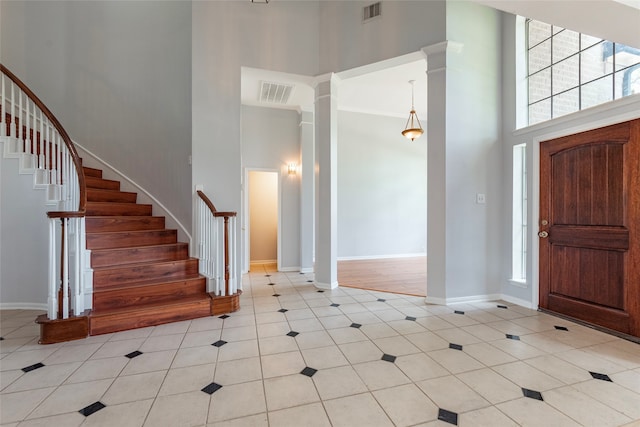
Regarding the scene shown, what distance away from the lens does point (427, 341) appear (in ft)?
8.68

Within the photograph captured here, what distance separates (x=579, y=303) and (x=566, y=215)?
0.99m

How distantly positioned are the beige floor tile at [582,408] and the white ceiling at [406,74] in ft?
7.86

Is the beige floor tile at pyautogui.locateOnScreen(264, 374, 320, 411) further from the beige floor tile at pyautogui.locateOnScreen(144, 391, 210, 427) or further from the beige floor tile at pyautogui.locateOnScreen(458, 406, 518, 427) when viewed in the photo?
the beige floor tile at pyautogui.locateOnScreen(458, 406, 518, 427)

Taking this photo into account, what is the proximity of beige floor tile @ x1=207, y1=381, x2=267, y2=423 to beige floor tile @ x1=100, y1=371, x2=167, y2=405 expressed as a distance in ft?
1.48

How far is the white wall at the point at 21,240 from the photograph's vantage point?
11.4 ft

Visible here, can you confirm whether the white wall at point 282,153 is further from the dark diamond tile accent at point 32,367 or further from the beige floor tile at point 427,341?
the dark diamond tile accent at point 32,367

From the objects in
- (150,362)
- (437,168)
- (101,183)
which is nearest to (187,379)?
(150,362)

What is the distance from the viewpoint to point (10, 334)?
279cm

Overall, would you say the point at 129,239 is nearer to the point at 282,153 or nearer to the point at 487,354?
the point at 282,153

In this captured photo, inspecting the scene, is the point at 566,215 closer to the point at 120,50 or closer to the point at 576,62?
the point at 576,62

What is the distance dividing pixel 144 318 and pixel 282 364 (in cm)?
174

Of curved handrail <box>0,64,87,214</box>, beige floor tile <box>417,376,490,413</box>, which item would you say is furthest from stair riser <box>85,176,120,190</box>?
beige floor tile <box>417,376,490,413</box>

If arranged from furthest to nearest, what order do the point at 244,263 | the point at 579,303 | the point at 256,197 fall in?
1. the point at 256,197
2. the point at 244,263
3. the point at 579,303

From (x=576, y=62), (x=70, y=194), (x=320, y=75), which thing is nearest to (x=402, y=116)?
(x=320, y=75)
